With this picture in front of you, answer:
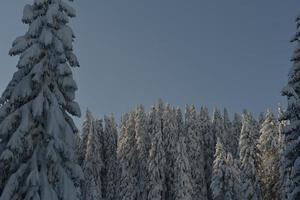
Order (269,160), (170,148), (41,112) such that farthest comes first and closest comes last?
1. (170,148)
2. (269,160)
3. (41,112)

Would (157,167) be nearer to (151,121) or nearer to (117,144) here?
(151,121)

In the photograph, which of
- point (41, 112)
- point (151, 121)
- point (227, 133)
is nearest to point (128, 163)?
point (151, 121)

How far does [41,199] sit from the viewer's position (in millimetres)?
19469

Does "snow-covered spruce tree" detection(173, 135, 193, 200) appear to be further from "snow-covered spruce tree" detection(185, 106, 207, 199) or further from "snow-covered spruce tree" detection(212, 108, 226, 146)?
"snow-covered spruce tree" detection(212, 108, 226, 146)

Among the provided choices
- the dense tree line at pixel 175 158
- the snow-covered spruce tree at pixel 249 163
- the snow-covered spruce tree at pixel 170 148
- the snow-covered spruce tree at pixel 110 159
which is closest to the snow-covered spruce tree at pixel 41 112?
the dense tree line at pixel 175 158

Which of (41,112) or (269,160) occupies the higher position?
(269,160)

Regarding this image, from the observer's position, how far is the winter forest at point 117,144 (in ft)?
66.4

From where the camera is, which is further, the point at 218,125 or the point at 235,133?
the point at 235,133

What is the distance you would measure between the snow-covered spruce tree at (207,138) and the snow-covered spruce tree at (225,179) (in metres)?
20.1

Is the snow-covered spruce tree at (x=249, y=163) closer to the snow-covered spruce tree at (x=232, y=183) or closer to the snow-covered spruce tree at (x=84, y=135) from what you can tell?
the snow-covered spruce tree at (x=232, y=183)

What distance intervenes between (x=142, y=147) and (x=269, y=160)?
20352mm

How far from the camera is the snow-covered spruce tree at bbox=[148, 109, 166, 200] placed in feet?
231

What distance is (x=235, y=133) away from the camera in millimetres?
101875

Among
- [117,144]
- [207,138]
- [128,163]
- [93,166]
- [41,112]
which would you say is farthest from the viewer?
[207,138]
